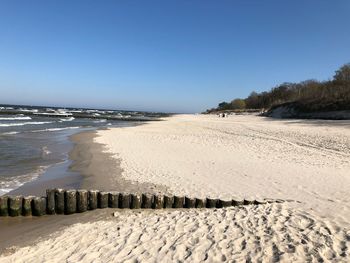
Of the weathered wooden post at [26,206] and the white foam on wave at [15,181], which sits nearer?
the weathered wooden post at [26,206]

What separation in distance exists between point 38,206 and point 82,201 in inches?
42.5

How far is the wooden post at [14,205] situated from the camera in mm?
8711

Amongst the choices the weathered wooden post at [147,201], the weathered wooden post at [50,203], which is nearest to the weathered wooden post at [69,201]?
the weathered wooden post at [50,203]

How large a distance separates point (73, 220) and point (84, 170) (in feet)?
21.4

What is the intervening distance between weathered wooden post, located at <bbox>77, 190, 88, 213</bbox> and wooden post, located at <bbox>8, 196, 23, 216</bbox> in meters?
1.40

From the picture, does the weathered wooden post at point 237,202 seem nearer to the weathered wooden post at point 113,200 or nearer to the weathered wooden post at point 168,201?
the weathered wooden post at point 168,201

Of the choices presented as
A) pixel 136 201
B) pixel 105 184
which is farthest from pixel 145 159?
pixel 136 201

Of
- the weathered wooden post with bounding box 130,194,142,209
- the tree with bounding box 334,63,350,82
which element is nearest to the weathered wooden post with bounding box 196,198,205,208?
the weathered wooden post with bounding box 130,194,142,209

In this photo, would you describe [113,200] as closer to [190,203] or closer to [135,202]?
[135,202]

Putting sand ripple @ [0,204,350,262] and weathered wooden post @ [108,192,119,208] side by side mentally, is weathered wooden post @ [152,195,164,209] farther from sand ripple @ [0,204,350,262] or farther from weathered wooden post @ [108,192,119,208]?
weathered wooden post @ [108,192,119,208]

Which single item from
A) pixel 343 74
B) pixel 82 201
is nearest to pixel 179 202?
pixel 82 201

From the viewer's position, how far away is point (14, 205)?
8750 millimetres

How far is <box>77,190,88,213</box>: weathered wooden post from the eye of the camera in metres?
9.00

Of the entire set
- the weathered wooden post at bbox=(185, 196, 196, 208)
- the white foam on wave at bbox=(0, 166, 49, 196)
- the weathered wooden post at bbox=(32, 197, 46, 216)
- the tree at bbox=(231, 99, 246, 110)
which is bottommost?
the white foam on wave at bbox=(0, 166, 49, 196)
